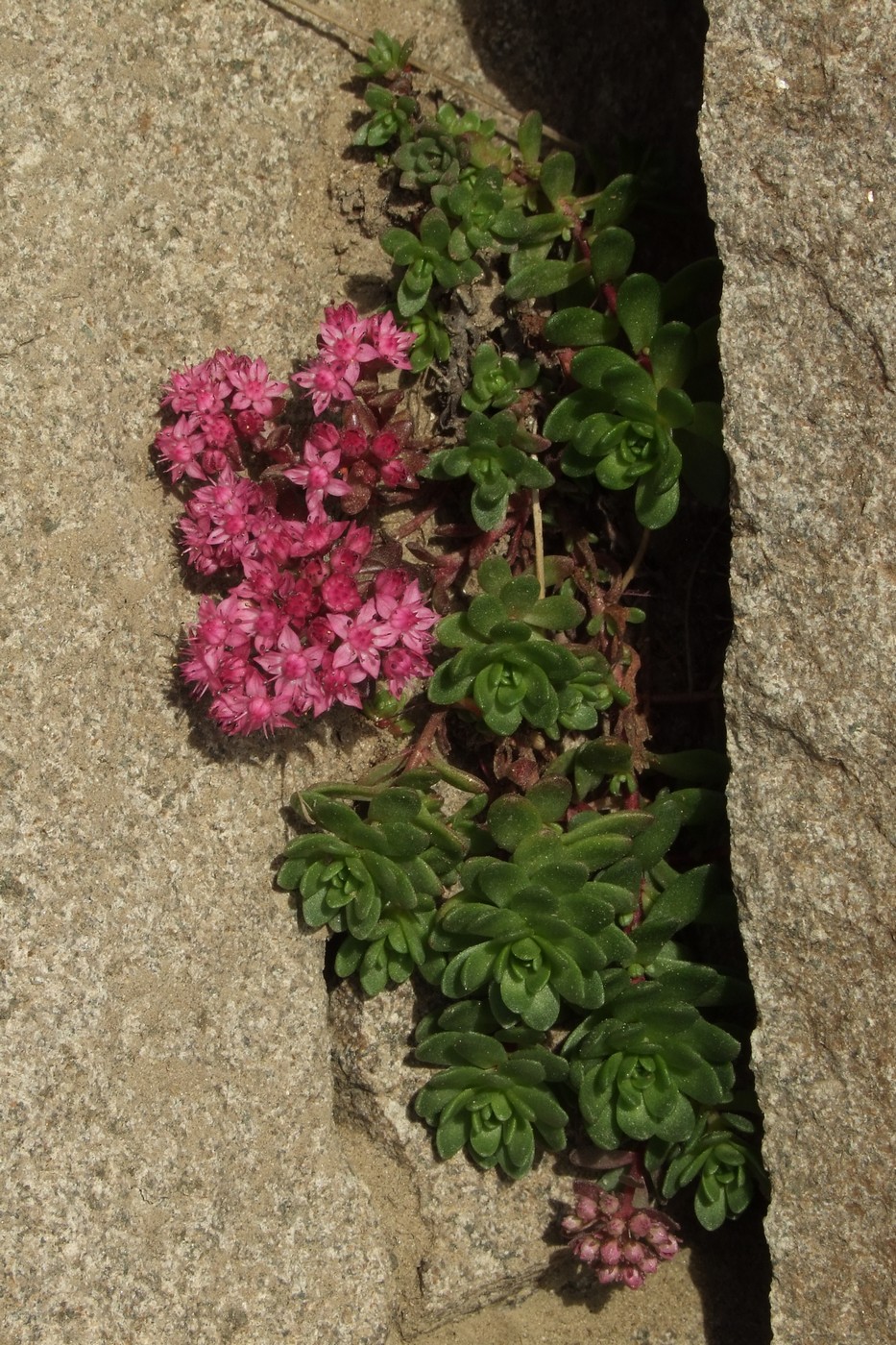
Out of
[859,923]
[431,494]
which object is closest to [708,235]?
[431,494]

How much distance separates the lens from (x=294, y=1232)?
9.66 feet

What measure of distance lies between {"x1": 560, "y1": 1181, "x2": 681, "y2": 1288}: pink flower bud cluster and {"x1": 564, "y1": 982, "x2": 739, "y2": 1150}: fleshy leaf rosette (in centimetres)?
18

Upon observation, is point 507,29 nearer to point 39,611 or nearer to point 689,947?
point 39,611

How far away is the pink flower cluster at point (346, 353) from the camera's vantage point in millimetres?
2961

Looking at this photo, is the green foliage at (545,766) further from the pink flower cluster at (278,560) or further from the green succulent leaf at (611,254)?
the pink flower cluster at (278,560)

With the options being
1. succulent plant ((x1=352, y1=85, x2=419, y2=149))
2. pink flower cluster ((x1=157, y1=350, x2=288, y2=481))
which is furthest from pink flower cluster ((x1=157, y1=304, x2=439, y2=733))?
succulent plant ((x1=352, y1=85, x2=419, y2=149))

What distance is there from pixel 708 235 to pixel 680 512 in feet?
2.60

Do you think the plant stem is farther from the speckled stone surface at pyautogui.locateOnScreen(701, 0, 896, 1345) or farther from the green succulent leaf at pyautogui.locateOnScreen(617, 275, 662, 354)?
the speckled stone surface at pyautogui.locateOnScreen(701, 0, 896, 1345)

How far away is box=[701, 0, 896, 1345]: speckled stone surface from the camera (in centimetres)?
266

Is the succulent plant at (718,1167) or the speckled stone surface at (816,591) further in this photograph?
the succulent plant at (718,1167)

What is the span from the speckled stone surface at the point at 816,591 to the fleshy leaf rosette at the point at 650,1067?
0.13 m

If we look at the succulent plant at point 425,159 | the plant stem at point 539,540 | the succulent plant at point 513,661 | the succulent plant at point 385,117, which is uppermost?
the succulent plant at point 385,117

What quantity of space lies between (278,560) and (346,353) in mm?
528

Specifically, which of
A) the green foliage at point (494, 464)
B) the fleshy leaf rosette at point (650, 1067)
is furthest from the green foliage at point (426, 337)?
the fleshy leaf rosette at point (650, 1067)
